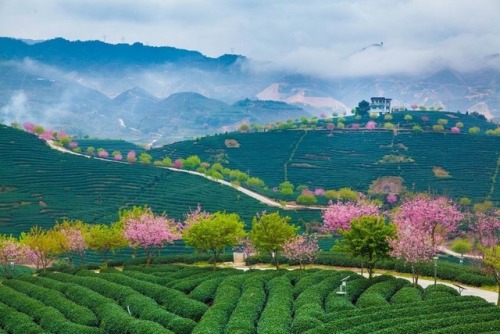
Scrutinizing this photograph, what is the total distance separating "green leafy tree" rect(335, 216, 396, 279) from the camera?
4097 cm

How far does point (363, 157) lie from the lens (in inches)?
5733

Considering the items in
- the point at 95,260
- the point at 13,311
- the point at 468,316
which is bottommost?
the point at 95,260

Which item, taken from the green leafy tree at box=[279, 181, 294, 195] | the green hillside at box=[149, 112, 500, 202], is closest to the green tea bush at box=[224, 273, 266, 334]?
the green leafy tree at box=[279, 181, 294, 195]

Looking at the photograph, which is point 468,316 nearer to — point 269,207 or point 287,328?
point 287,328

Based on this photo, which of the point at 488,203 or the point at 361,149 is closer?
the point at 488,203

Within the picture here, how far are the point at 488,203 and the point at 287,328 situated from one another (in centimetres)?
8922

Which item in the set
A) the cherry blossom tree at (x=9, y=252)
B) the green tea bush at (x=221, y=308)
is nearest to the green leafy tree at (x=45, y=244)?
the cherry blossom tree at (x=9, y=252)

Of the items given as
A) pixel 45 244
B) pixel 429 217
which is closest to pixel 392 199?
pixel 429 217

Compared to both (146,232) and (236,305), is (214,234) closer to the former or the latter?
(146,232)

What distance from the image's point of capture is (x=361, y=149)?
151500 millimetres

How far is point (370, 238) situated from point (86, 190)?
7676 centimetres

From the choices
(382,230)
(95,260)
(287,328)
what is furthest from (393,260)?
(95,260)

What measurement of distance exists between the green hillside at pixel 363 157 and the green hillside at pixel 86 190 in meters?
18.1

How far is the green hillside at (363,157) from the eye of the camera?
419 ft
